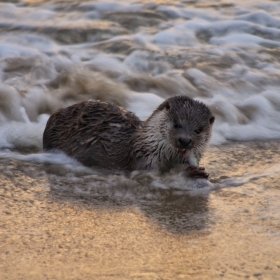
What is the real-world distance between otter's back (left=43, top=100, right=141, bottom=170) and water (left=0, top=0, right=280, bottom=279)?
0.49ft

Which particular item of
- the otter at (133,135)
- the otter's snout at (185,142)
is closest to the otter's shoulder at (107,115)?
the otter at (133,135)

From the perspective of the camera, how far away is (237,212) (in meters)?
4.31

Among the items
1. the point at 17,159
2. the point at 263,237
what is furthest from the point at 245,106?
the point at 263,237

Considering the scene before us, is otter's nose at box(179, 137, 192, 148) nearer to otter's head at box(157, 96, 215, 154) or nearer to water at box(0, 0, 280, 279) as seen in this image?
otter's head at box(157, 96, 215, 154)

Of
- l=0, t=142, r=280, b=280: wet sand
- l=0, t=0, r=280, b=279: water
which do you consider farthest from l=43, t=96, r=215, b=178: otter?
l=0, t=142, r=280, b=280: wet sand

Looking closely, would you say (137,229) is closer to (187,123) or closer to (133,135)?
(187,123)

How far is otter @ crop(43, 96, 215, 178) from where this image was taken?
510 cm

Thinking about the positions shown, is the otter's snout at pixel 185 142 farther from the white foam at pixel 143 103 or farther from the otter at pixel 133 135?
the white foam at pixel 143 103

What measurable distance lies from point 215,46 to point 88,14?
90.7 inches

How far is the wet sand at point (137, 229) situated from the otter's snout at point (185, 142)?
0.36m

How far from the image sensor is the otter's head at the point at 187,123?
16.5ft

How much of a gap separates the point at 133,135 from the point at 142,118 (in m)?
1.42

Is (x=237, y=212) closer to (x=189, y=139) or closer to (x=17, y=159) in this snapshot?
(x=189, y=139)

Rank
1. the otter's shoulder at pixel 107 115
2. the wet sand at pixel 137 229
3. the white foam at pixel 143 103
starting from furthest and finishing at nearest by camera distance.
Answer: the white foam at pixel 143 103 < the otter's shoulder at pixel 107 115 < the wet sand at pixel 137 229
